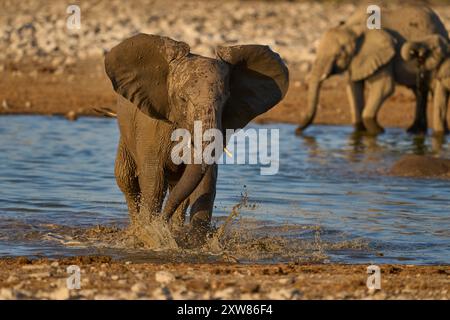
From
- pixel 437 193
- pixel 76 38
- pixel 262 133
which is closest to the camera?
pixel 437 193

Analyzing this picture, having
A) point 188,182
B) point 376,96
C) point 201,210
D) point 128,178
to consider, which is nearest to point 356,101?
point 376,96

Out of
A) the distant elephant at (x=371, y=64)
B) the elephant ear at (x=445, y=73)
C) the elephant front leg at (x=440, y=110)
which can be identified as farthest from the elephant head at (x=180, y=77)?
the elephant ear at (x=445, y=73)

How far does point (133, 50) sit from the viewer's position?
7.88m

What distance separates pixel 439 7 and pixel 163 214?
71.5 ft

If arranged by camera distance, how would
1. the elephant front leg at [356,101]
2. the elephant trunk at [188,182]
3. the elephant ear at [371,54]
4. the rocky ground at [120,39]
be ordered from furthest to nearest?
the rocky ground at [120,39] → the elephant ear at [371,54] → the elephant front leg at [356,101] → the elephant trunk at [188,182]

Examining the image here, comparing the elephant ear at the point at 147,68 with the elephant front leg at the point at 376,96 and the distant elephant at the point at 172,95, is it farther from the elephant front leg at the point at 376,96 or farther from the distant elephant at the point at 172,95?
the elephant front leg at the point at 376,96

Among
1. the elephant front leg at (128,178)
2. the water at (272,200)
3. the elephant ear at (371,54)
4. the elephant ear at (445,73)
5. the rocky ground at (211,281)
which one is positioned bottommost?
the water at (272,200)

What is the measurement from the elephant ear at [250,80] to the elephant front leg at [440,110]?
955 centimetres

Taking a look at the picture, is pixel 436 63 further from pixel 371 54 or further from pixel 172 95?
pixel 172 95

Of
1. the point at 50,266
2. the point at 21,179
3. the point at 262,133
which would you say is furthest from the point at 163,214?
the point at 262,133

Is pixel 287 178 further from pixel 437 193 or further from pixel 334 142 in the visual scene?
pixel 334 142

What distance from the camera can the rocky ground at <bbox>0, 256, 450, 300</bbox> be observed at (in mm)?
6125

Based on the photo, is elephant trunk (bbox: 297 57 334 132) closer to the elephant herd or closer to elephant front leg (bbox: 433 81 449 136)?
Result: elephant front leg (bbox: 433 81 449 136)

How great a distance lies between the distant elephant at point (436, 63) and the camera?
57.2ft
